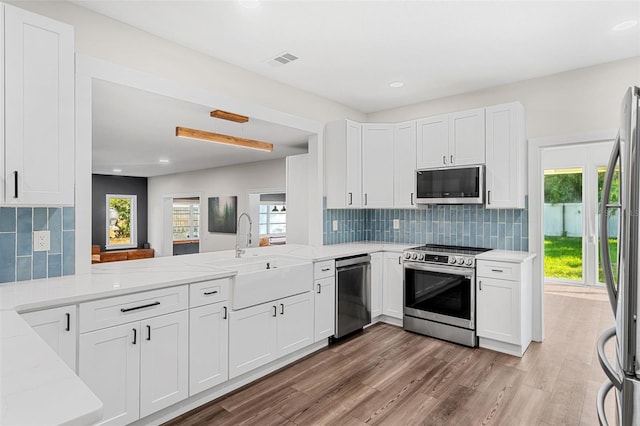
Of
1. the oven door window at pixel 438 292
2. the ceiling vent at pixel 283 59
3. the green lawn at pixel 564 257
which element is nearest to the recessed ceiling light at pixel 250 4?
the ceiling vent at pixel 283 59

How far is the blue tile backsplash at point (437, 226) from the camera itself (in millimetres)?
3865

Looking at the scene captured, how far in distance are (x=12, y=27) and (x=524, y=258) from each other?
13.4 ft

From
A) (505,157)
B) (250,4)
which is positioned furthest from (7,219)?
(505,157)

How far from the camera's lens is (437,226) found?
443 cm

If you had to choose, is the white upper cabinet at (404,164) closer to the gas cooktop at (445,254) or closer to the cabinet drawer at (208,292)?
the gas cooktop at (445,254)

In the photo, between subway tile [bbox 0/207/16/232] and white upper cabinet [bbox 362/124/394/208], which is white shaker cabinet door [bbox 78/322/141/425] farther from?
white upper cabinet [bbox 362/124/394/208]

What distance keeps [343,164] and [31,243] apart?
3.01m

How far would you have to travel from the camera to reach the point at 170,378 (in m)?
2.26

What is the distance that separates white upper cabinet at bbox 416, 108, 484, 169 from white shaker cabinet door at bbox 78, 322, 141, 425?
337 centimetres

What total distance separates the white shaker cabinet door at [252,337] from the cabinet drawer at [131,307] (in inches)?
18.4

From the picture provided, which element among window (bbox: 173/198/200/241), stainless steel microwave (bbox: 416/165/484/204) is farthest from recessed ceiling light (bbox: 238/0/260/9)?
window (bbox: 173/198/200/241)

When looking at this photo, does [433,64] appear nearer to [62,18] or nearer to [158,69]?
[158,69]

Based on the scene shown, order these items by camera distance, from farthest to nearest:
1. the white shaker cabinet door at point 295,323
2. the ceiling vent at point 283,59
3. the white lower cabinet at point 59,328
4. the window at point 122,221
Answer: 1. the window at point 122,221
2. the ceiling vent at point 283,59
3. the white shaker cabinet door at point 295,323
4. the white lower cabinet at point 59,328

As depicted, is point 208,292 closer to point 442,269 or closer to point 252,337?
point 252,337
